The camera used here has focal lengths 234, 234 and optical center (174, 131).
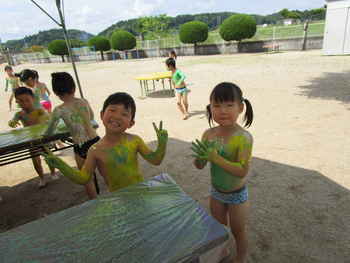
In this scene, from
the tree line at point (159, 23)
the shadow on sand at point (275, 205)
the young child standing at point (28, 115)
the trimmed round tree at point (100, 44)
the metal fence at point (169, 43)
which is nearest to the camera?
the shadow on sand at point (275, 205)

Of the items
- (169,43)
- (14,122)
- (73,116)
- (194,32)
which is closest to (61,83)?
(73,116)

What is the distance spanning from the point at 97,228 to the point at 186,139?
13.3 ft

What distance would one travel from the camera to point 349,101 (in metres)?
6.87

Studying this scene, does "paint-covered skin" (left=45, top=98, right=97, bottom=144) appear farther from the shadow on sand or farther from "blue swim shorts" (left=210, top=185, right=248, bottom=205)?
"blue swim shorts" (left=210, top=185, right=248, bottom=205)

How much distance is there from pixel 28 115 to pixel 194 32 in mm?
28020

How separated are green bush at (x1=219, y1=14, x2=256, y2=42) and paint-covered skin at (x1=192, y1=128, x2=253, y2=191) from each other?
26.7 meters

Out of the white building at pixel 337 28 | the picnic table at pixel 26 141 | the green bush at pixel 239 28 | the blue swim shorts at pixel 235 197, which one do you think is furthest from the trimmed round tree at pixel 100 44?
the blue swim shorts at pixel 235 197

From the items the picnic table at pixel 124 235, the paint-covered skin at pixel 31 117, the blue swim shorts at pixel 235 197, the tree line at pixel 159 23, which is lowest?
the blue swim shorts at pixel 235 197

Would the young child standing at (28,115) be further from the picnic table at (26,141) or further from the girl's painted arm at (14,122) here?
the picnic table at (26,141)

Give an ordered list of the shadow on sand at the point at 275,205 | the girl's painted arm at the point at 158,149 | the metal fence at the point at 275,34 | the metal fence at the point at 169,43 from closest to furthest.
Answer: the girl's painted arm at the point at 158,149
the shadow on sand at the point at 275,205
the metal fence at the point at 275,34
the metal fence at the point at 169,43

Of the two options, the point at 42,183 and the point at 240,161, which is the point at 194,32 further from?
the point at 240,161

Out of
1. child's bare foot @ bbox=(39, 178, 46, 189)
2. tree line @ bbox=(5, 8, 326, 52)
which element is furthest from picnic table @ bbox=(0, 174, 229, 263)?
tree line @ bbox=(5, 8, 326, 52)

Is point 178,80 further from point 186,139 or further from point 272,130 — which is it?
point 272,130

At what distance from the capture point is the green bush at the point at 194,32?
1122 inches
